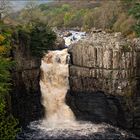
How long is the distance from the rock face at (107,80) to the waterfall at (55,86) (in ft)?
3.70

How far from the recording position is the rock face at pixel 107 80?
49.2 m

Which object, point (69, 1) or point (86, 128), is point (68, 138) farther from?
point (69, 1)

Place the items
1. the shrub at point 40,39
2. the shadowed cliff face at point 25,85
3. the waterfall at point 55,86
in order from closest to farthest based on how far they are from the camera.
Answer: the shadowed cliff face at point 25,85, the shrub at point 40,39, the waterfall at point 55,86

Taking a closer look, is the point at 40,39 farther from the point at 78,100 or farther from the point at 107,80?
the point at 107,80

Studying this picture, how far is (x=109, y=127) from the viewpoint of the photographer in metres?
50.3

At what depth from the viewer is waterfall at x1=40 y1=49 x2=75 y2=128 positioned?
52.8 meters

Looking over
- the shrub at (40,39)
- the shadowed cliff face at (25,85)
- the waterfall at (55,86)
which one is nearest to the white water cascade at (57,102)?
the waterfall at (55,86)

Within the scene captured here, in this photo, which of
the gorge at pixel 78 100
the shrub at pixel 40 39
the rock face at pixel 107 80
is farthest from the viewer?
the shrub at pixel 40 39

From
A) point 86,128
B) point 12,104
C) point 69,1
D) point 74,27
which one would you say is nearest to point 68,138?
point 86,128

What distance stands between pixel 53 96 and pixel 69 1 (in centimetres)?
8476

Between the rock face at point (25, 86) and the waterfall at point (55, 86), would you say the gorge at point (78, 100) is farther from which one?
the rock face at point (25, 86)

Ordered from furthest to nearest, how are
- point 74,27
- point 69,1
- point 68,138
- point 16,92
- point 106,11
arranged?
point 69,1, point 74,27, point 106,11, point 16,92, point 68,138

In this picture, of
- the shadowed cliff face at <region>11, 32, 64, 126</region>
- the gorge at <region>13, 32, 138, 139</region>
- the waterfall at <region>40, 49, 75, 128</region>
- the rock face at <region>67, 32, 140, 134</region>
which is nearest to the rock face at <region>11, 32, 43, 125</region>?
the shadowed cliff face at <region>11, 32, 64, 126</region>

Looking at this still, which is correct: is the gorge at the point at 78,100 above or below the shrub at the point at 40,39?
below
